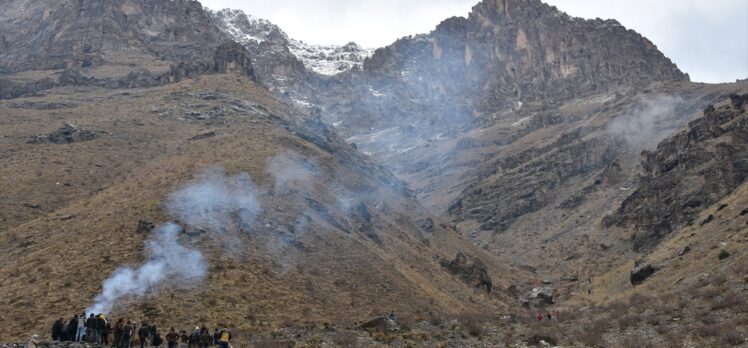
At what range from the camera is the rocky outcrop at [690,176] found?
69.2 metres

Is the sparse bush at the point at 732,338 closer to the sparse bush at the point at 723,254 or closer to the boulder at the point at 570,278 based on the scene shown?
the sparse bush at the point at 723,254

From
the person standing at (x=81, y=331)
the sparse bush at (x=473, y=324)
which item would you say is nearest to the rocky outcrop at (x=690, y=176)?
the sparse bush at (x=473, y=324)

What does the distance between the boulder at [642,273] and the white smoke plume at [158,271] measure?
104ft

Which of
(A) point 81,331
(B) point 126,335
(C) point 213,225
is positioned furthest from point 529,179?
(A) point 81,331

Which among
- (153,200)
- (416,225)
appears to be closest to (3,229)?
(153,200)

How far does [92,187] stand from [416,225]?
37.6 m

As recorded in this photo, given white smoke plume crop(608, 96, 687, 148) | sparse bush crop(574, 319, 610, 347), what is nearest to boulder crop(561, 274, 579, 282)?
sparse bush crop(574, 319, 610, 347)

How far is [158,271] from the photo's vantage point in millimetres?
37562

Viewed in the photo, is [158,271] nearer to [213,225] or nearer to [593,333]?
[213,225]

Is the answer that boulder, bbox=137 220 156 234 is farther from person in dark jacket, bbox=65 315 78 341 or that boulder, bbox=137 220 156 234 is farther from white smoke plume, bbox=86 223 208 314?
person in dark jacket, bbox=65 315 78 341

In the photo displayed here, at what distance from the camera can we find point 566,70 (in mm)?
193250

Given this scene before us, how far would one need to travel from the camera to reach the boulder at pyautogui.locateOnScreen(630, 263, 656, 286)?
5078 cm

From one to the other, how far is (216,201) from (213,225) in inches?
163

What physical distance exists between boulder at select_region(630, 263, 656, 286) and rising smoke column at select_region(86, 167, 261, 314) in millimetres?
28860
